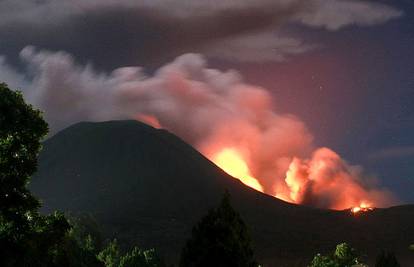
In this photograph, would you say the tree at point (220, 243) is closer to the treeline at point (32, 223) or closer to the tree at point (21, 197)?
the treeline at point (32, 223)

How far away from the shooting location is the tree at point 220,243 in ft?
104

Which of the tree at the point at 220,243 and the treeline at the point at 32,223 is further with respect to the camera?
the tree at the point at 220,243

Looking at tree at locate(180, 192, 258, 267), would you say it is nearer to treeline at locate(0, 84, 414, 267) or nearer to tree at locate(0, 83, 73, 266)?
treeline at locate(0, 84, 414, 267)

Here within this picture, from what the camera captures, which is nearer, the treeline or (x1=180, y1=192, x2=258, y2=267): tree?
the treeline

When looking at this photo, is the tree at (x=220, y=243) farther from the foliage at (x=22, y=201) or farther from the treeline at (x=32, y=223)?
the foliage at (x=22, y=201)

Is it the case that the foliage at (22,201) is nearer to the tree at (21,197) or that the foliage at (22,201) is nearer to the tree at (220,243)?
the tree at (21,197)

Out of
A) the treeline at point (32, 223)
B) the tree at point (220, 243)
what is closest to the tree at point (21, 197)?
the treeline at point (32, 223)

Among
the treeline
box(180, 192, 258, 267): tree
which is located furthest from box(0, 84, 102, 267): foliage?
box(180, 192, 258, 267): tree

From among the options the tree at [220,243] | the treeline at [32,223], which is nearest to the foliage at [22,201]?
the treeline at [32,223]

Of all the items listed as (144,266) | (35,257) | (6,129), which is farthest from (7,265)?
(144,266)

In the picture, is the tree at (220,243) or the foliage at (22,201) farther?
the tree at (220,243)

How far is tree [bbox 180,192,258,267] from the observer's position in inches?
1249

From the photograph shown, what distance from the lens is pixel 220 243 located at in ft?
104

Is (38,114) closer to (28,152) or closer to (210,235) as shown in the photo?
(28,152)
